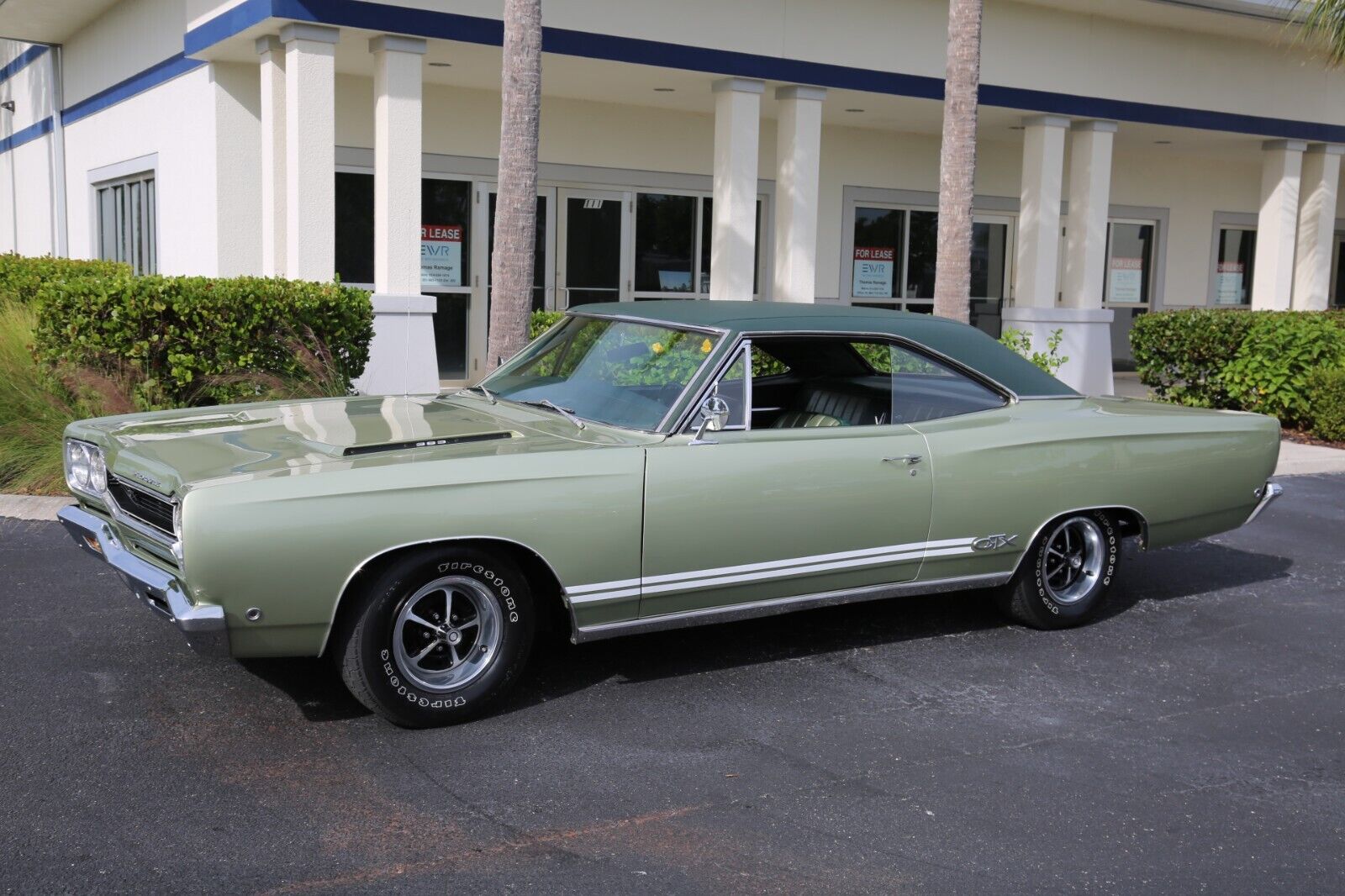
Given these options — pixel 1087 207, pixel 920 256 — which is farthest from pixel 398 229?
pixel 920 256

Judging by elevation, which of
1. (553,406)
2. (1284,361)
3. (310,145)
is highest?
(310,145)

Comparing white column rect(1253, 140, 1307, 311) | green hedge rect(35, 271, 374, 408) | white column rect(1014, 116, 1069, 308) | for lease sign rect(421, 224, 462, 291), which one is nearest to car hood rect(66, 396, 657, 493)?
green hedge rect(35, 271, 374, 408)

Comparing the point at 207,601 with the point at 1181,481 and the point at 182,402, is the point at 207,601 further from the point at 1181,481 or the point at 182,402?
the point at 182,402

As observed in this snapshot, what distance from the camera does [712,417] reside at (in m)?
5.05

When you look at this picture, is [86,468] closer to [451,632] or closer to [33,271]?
[451,632]

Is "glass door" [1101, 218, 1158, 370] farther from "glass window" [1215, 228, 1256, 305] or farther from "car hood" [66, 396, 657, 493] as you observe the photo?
"car hood" [66, 396, 657, 493]

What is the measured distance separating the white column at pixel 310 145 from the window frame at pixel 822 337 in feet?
22.0

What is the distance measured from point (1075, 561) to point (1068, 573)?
0.22ft

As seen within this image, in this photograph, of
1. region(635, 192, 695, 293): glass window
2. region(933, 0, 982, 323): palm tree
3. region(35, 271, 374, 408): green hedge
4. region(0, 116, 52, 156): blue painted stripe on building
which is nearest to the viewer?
region(35, 271, 374, 408): green hedge

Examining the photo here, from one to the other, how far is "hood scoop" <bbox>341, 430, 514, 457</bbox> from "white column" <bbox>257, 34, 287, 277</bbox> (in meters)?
7.24

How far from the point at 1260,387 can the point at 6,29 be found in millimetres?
17091

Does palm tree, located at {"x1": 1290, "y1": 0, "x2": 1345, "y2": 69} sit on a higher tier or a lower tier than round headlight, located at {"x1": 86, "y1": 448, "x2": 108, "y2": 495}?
higher

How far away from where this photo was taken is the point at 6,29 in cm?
1816

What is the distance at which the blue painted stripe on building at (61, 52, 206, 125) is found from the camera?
13.4 meters
